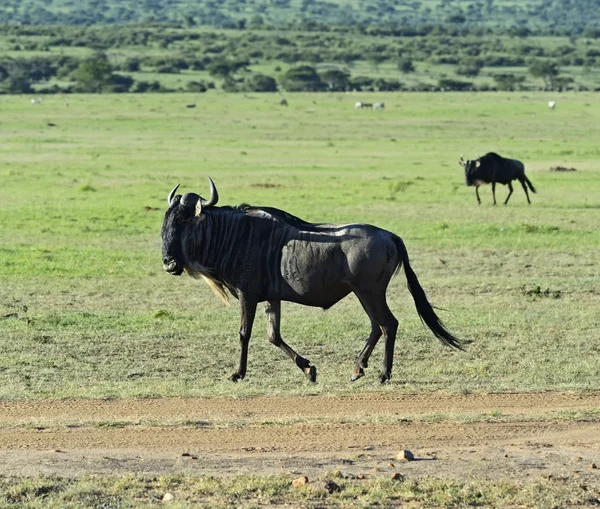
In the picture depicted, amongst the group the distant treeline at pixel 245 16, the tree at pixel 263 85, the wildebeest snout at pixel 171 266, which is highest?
the distant treeline at pixel 245 16

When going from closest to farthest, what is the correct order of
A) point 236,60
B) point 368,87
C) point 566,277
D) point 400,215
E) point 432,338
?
1. point 432,338
2. point 566,277
3. point 400,215
4. point 368,87
5. point 236,60

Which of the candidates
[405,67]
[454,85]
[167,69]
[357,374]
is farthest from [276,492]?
[405,67]

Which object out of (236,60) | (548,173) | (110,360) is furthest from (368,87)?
(110,360)

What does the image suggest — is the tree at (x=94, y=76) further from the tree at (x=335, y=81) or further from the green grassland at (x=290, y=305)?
the green grassland at (x=290, y=305)

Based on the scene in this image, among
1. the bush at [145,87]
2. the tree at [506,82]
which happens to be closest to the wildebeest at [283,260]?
the bush at [145,87]

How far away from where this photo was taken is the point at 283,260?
9609 mm

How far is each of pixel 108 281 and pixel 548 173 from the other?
17126mm

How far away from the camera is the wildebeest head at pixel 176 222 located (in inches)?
377

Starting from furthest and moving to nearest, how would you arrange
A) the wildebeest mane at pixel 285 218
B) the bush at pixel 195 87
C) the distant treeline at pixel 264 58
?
1. the distant treeline at pixel 264 58
2. the bush at pixel 195 87
3. the wildebeest mane at pixel 285 218

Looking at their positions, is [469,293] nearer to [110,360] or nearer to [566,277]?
Answer: [566,277]

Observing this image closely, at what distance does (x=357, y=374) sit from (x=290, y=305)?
4.12m

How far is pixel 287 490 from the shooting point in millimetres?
6332

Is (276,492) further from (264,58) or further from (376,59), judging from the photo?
(264,58)

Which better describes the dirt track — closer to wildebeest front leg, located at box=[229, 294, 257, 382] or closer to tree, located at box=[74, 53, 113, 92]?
wildebeest front leg, located at box=[229, 294, 257, 382]
